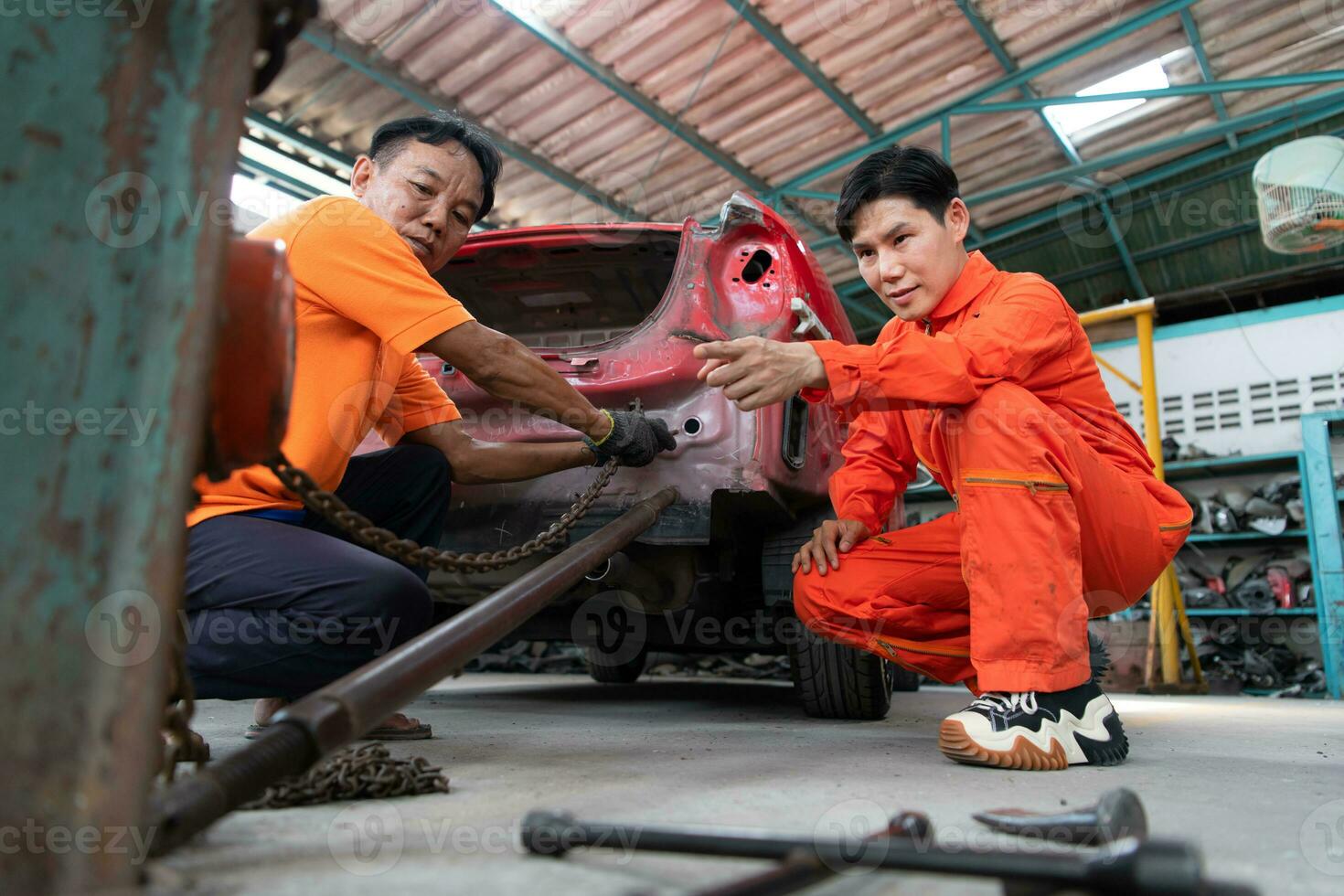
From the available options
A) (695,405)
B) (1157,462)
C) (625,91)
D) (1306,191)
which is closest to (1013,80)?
(1306,191)

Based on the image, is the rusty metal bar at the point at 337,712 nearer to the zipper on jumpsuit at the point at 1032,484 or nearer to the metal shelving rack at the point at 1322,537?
the zipper on jumpsuit at the point at 1032,484

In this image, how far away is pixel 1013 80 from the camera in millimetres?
7086

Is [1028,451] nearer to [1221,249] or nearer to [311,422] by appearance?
[311,422]

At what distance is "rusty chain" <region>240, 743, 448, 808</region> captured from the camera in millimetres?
1315

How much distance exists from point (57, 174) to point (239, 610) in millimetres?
1086

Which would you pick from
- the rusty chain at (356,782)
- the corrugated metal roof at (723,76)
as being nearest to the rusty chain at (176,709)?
the rusty chain at (356,782)

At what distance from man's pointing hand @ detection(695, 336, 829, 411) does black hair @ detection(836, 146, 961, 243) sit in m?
0.61

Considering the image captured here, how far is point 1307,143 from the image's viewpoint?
512 centimetres

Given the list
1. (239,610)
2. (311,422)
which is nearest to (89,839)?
(239,610)

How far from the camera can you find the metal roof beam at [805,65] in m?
6.03

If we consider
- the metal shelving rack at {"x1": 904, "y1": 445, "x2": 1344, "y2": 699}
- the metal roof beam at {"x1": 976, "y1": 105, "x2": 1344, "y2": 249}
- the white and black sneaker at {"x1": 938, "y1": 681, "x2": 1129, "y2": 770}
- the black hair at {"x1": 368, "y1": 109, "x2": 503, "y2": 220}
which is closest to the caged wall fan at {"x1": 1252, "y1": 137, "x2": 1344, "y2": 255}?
the metal shelving rack at {"x1": 904, "y1": 445, "x2": 1344, "y2": 699}

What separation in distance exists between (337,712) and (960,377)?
1.32 meters

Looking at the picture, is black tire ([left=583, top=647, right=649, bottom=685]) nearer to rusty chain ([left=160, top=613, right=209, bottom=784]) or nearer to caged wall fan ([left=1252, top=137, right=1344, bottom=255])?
rusty chain ([left=160, top=613, right=209, bottom=784])

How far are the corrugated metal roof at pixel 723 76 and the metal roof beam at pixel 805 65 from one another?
0.05 meters
